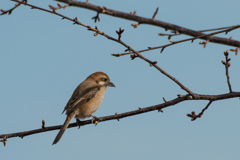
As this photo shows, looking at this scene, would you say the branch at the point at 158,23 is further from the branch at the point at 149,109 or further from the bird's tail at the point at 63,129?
the bird's tail at the point at 63,129

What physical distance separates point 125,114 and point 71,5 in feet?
7.59

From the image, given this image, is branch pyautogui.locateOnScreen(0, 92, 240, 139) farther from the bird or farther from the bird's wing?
the bird's wing

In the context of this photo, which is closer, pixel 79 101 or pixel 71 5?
pixel 71 5

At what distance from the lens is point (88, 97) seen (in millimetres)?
8742

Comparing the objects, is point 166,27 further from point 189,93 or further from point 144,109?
point 144,109

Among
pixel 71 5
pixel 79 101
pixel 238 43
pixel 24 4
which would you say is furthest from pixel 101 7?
pixel 79 101

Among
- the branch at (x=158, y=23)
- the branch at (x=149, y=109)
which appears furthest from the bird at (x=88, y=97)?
the branch at (x=158, y=23)

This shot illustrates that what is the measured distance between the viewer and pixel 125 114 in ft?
18.1

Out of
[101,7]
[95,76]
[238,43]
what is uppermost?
[95,76]

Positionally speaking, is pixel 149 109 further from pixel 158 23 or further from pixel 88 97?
pixel 88 97

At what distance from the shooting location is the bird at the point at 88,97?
8.26 meters

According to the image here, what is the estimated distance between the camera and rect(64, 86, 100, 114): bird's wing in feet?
27.2

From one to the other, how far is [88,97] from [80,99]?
261 mm

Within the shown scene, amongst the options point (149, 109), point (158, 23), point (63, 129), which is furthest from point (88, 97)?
point (158, 23)
